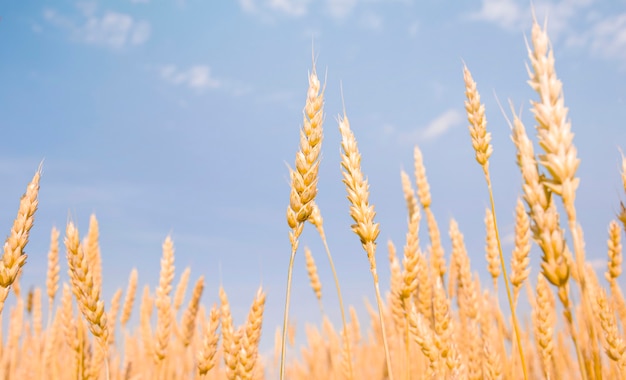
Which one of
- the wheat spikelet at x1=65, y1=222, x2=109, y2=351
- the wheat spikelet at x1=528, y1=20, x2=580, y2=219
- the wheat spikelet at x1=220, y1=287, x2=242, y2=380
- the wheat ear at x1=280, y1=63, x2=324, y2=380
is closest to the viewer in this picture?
the wheat spikelet at x1=528, y1=20, x2=580, y2=219

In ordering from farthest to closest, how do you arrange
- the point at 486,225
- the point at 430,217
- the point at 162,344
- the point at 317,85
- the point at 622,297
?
the point at 622,297 → the point at 430,217 → the point at 486,225 → the point at 162,344 → the point at 317,85

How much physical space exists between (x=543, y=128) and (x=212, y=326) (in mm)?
2183

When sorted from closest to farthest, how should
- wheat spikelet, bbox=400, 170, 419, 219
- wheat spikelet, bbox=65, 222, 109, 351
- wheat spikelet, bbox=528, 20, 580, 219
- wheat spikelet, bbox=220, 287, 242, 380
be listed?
wheat spikelet, bbox=528, 20, 580, 219, wheat spikelet, bbox=65, 222, 109, 351, wheat spikelet, bbox=220, 287, 242, 380, wheat spikelet, bbox=400, 170, 419, 219

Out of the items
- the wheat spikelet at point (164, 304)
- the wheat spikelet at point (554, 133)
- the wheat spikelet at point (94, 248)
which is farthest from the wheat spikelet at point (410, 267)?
the wheat spikelet at point (94, 248)

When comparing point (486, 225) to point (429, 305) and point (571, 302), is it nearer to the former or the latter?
point (429, 305)

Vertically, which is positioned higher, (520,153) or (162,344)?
(520,153)

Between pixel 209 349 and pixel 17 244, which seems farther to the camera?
pixel 209 349

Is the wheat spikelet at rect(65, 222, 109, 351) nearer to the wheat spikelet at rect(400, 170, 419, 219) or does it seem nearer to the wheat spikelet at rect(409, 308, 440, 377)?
the wheat spikelet at rect(409, 308, 440, 377)

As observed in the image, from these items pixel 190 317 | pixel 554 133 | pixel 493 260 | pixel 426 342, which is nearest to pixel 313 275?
pixel 190 317

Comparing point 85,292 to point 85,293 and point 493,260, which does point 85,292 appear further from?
point 493,260

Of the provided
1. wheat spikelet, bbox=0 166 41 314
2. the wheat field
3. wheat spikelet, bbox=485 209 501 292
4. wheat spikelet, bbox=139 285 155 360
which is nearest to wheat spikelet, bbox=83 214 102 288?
the wheat field

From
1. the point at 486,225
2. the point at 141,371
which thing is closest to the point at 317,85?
the point at 486,225

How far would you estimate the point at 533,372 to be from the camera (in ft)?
17.0

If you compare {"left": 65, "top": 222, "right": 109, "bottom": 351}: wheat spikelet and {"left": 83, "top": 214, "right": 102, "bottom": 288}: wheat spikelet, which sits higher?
{"left": 83, "top": 214, "right": 102, "bottom": 288}: wheat spikelet
